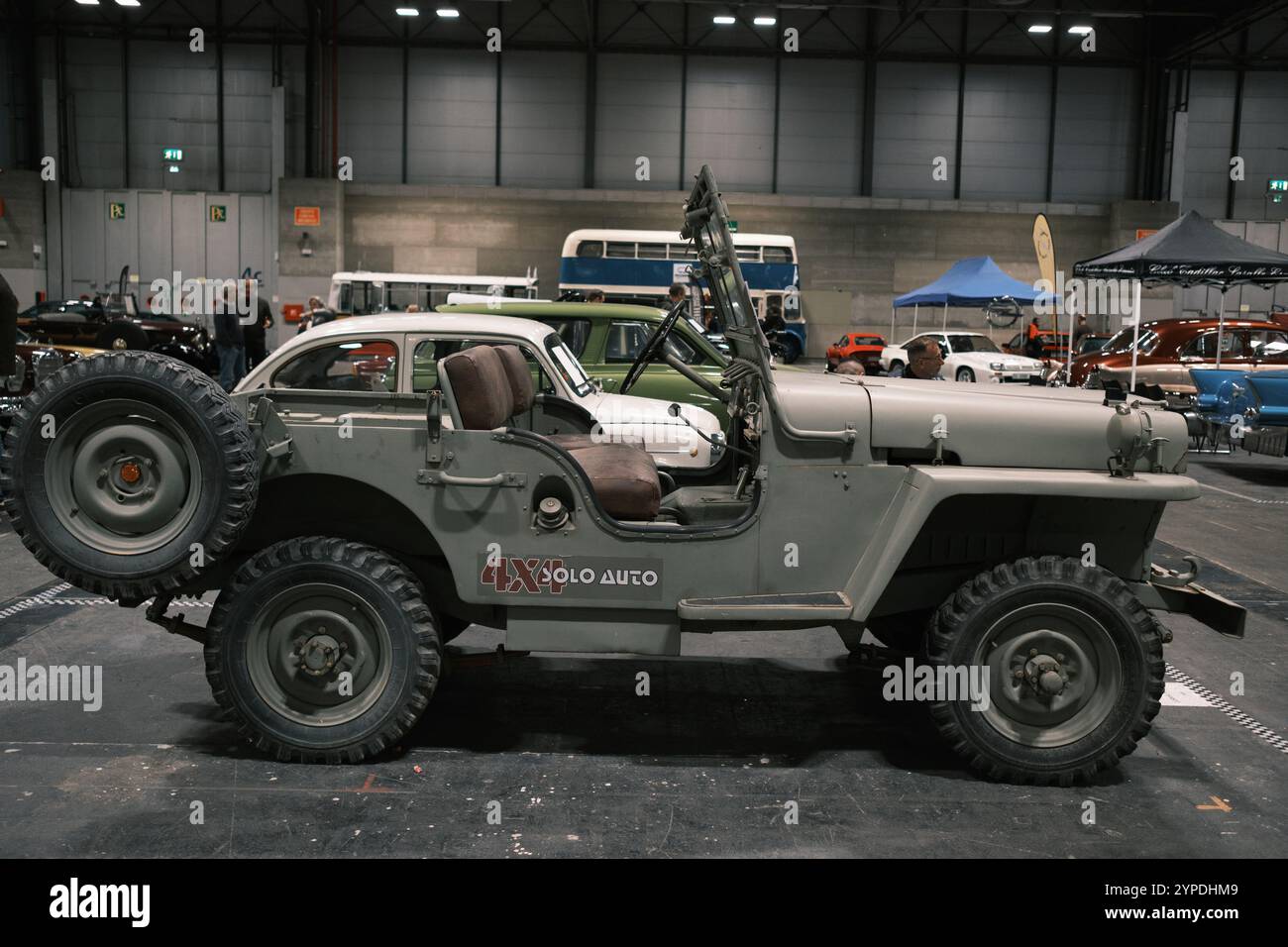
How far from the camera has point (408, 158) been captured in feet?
100

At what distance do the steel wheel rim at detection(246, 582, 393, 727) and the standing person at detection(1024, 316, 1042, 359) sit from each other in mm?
23039

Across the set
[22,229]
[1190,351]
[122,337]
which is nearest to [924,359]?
[122,337]

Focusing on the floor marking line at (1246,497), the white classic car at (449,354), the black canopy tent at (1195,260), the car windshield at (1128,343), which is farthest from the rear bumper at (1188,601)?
the car windshield at (1128,343)

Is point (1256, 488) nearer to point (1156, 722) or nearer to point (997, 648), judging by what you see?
point (1156, 722)

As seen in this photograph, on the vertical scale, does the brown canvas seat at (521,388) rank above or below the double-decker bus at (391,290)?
below

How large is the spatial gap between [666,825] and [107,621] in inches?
152

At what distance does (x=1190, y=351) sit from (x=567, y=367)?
520 inches

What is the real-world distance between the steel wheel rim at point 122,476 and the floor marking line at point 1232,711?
4.38m

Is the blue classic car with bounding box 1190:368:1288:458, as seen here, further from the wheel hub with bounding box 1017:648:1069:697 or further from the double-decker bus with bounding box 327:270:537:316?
the double-decker bus with bounding box 327:270:537:316

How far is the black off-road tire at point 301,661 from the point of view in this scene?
423 cm

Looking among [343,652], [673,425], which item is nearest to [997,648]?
[343,652]

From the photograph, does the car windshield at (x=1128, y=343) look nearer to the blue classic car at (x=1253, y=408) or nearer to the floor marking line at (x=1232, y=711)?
the blue classic car at (x=1253, y=408)

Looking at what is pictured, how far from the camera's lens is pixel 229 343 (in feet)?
55.5

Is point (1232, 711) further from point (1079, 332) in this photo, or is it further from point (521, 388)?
point (1079, 332)
